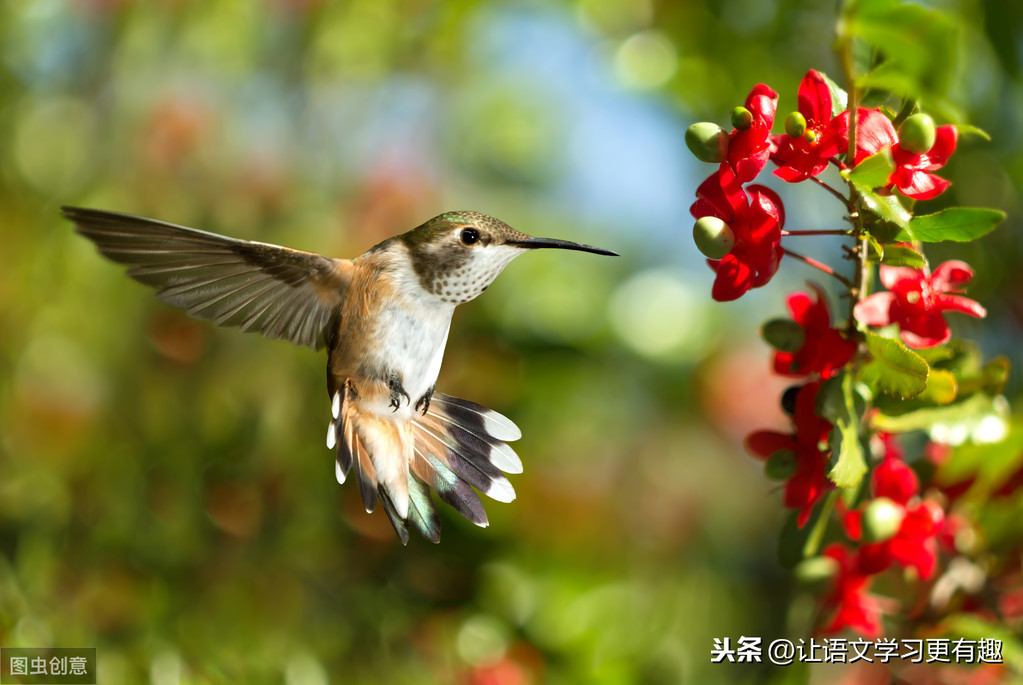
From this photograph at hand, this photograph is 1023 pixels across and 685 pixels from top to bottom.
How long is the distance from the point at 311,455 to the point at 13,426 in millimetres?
748

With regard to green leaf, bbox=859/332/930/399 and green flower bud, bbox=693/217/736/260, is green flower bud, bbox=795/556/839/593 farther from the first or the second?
green flower bud, bbox=693/217/736/260

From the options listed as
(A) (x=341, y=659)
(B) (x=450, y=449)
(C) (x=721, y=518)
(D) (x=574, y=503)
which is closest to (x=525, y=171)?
(D) (x=574, y=503)

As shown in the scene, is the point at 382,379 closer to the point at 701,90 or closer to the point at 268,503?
the point at 268,503

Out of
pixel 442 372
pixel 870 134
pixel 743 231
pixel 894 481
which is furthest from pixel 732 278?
pixel 442 372

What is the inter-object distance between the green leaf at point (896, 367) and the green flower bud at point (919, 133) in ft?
0.46

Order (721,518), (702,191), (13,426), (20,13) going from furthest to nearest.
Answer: (721,518) → (20,13) → (13,426) → (702,191)

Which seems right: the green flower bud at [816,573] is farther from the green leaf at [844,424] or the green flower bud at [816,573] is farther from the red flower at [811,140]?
the red flower at [811,140]

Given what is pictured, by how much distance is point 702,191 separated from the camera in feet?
2.22

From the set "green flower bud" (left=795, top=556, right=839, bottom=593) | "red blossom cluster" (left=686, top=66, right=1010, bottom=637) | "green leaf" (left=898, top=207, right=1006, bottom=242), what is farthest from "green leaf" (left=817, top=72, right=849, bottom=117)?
"green flower bud" (left=795, top=556, right=839, bottom=593)

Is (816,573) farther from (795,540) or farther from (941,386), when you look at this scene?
(941,386)

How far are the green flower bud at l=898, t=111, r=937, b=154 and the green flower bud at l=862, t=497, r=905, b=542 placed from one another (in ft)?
1.28

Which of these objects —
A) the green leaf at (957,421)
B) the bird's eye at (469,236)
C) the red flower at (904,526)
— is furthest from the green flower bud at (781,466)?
the bird's eye at (469,236)

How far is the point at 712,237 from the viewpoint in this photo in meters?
0.63

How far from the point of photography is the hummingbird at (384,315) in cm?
66
